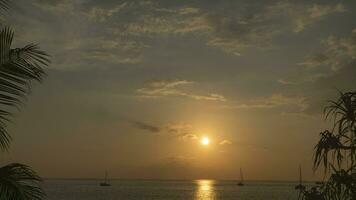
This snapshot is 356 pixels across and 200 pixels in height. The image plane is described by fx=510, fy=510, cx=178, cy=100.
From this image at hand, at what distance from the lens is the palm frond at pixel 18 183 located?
6344 mm

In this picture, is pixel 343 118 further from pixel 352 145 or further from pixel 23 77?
pixel 23 77

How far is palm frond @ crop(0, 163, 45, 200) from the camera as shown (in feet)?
20.8

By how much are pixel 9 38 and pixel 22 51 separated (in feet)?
0.76

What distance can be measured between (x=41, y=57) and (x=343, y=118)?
4.13m

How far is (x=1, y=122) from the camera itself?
656cm

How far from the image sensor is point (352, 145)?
6.85 metres

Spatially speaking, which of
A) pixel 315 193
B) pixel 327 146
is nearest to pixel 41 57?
pixel 327 146

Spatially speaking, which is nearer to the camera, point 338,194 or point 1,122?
point 1,122

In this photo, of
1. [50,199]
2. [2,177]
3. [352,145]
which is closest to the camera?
[2,177]

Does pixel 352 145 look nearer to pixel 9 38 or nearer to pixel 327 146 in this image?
pixel 327 146

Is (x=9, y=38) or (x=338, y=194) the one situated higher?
(x=9, y=38)

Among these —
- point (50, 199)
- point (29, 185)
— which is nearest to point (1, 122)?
point (29, 185)

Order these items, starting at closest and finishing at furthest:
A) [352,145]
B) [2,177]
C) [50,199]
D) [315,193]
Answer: [2,177] < [352,145] < [315,193] < [50,199]

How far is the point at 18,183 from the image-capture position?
6.49m
